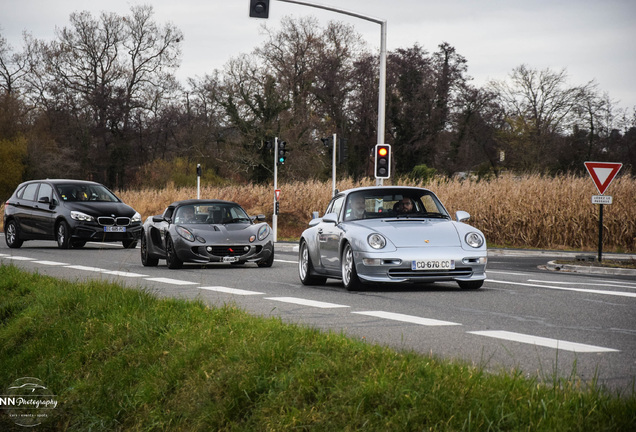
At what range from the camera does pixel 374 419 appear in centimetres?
473

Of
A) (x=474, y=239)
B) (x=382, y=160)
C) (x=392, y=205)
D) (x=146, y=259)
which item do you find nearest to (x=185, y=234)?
(x=146, y=259)

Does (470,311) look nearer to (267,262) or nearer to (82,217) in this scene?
(267,262)

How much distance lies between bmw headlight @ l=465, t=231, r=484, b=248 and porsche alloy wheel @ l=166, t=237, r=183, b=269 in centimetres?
693

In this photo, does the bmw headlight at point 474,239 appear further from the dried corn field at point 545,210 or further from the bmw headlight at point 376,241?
the dried corn field at point 545,210

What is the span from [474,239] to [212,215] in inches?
290

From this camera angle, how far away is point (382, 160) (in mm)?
26719

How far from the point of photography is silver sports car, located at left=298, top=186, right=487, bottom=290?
511 inches

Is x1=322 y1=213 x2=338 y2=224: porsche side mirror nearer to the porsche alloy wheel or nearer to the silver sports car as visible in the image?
the silver sports car

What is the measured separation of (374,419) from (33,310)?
6192 mm

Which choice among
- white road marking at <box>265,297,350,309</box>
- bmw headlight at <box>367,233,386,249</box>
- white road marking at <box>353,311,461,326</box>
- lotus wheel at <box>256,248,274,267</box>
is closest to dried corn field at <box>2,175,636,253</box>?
lotus wheel at <box>256,248,274,267</box>

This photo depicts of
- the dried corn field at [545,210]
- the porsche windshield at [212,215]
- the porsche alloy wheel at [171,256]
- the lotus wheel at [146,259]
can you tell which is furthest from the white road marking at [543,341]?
the dried corn field at [545,210]

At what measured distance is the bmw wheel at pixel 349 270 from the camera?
13.4 m

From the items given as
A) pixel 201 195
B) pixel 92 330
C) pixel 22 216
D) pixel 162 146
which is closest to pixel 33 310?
pixel 92 330

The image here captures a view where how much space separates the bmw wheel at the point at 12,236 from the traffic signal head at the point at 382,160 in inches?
412
